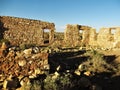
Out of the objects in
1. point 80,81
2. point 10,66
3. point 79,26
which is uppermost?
point 79,26

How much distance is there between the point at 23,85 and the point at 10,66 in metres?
1.14

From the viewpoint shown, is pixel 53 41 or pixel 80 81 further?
pixel 53 41

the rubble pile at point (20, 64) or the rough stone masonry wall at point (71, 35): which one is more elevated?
the rough stone masonry wall at point (71, 35)

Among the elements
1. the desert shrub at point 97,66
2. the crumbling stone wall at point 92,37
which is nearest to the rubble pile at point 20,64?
the desert shrub at point 97,66

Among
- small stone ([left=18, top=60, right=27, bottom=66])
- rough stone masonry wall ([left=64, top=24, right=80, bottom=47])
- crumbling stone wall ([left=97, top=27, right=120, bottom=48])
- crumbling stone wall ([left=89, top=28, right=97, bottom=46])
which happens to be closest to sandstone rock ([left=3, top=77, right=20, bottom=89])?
small stone ([left=18, top=60, right=27, bottom=66])

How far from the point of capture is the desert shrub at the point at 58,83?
22.6 feet

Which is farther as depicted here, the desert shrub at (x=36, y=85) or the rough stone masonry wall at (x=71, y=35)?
the rough stone masonry wall at (x=71, y=35)

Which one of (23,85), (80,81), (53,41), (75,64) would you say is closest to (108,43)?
(53,41)

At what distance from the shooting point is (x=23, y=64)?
793cm

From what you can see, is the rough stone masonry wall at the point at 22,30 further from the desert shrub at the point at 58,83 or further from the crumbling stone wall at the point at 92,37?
the desert shrub at the point at 58,83

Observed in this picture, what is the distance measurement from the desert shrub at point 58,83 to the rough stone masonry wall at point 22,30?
38.1 feet

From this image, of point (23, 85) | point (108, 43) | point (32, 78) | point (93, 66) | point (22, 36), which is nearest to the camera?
point (23, 85)

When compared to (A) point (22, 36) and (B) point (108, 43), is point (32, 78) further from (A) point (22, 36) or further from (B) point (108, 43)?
(B) point (108, 43)

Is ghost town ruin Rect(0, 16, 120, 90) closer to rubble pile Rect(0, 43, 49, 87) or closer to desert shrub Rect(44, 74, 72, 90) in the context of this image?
rubble pile Rect(0, 43, 49, 87)
